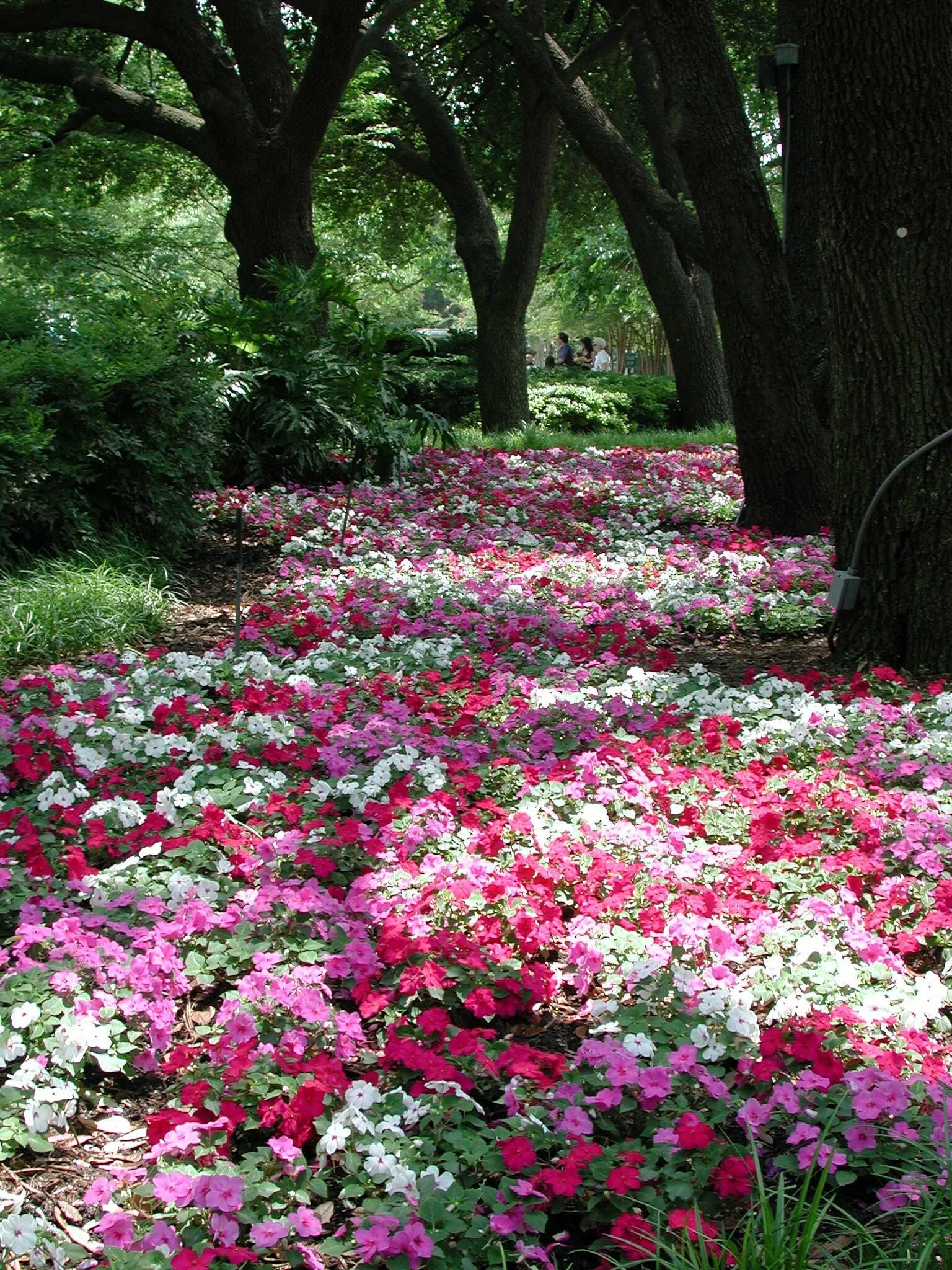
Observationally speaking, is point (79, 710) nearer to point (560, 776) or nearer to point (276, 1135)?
point (560, 776)

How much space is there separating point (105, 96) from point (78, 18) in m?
1.29

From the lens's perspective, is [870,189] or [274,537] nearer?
[870,189]

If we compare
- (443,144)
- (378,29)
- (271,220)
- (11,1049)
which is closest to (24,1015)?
(11,1049)

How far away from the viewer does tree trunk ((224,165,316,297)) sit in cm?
1062

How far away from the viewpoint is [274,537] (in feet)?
25.4

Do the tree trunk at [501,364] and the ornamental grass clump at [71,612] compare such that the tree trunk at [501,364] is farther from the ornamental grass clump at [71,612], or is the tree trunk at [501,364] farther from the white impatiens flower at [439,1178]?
the white impatiens flower at [439,1178]

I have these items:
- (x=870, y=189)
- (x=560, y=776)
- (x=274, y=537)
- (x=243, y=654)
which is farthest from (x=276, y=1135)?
(x=274, y=537)

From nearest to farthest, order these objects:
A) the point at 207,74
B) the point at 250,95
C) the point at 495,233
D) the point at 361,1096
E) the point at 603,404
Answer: the point at 361,1096
the point at 207,74
the point at 250,95
the point at 495,233
the point at 603,404

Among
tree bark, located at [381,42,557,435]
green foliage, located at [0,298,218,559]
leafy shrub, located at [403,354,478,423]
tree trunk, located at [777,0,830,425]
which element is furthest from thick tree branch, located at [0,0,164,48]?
leafy shrub, located at [403,354,478,423]

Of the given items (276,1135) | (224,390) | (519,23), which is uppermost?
(519,23)

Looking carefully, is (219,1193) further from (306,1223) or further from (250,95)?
(250,95)

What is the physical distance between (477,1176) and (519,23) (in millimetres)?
12256

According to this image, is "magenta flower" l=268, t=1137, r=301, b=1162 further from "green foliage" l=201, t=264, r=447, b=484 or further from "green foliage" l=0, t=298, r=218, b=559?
"green foliage" l=201, t=264, r=447, b=484

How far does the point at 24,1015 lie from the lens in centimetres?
221
